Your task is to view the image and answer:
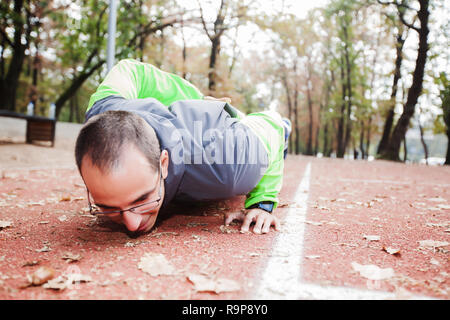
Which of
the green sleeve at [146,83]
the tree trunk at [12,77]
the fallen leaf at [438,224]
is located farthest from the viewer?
the tree trunk at [12,77]

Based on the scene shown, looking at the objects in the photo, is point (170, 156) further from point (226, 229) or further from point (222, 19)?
point (222, 19)

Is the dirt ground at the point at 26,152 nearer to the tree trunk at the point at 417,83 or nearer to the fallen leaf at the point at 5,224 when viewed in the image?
the fallen leaf at the point at 5,224

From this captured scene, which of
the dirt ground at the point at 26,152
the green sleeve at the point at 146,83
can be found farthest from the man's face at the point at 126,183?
the dirt ground at the point at 26,152

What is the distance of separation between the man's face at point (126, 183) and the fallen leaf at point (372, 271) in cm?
121

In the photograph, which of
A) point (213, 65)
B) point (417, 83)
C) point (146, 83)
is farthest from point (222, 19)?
point (146, 83)

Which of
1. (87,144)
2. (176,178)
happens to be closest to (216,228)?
(176,178)

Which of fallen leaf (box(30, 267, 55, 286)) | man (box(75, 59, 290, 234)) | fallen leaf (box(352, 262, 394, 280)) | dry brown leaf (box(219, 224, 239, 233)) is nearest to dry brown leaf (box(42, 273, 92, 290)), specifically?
fallen leaf (box(30, 267, 55, 286))

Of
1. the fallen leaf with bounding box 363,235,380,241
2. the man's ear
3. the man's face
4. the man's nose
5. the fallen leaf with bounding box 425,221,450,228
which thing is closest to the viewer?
the man's face

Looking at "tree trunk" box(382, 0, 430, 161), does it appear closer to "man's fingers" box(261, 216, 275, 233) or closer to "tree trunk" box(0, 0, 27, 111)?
"man's fingers" box(261, 216, 275, 233)

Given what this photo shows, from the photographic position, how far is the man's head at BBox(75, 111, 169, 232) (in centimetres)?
162

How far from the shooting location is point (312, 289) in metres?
1.39

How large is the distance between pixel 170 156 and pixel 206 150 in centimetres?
26

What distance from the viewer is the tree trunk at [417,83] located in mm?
13211

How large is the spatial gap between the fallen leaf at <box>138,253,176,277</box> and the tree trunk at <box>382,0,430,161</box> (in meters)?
15.5
